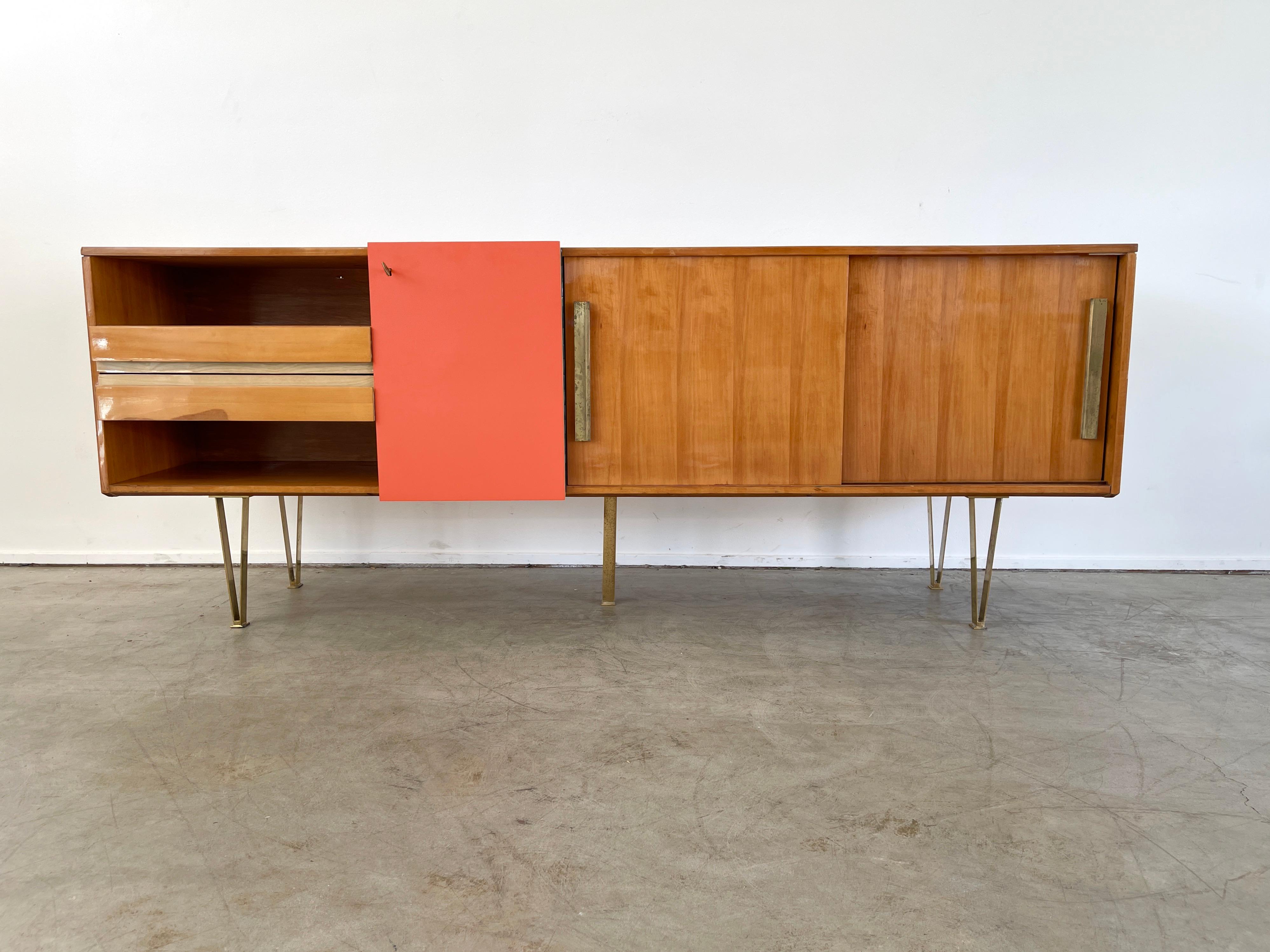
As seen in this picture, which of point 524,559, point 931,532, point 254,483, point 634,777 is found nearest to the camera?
point 634,777

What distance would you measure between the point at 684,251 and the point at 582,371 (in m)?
0.38

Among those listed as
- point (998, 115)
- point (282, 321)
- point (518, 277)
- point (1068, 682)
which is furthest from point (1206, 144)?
point (282, 321)

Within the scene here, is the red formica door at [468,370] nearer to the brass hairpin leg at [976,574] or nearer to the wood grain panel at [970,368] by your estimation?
the wood grain panel at [970,368]

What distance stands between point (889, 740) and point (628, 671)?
614mm

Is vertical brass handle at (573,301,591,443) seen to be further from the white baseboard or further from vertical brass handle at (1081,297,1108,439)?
vertical brass handle at (1081,297,1108,439)

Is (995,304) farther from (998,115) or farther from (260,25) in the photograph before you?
(260,25)

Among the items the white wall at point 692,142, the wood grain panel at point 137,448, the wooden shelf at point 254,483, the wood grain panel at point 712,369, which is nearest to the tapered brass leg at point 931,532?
the white wall at point 692,142

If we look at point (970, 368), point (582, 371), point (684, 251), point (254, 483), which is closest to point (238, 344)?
point (254, 483)

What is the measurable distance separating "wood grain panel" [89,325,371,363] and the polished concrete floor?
73 centimetres

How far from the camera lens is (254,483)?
6.59 feet

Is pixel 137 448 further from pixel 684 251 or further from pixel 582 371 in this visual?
pixel 684 251

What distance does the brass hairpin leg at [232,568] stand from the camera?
82.1 inches

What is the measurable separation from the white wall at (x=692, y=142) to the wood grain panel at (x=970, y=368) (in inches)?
30.7

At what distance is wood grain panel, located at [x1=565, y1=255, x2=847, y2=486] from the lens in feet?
6.28
